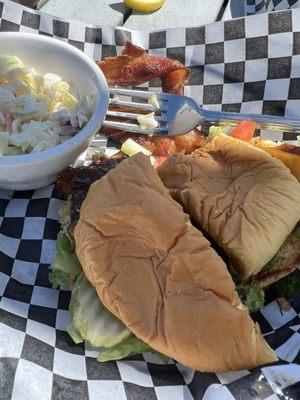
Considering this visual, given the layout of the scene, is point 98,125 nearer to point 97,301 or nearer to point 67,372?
point 97,301

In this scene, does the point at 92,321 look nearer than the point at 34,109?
Yes

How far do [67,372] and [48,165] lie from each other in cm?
85

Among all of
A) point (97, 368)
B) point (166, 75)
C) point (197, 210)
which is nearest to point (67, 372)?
point (97, 368)

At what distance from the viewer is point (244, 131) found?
2398mm

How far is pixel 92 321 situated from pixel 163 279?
0.97 feet

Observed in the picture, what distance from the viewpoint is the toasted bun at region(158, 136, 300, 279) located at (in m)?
1.77

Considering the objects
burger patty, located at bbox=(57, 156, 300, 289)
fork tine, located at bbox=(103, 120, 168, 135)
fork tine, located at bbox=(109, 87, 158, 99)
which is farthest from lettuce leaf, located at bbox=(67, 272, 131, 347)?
Result: fork tine, located at bbox=(109, 87, 158, 99)

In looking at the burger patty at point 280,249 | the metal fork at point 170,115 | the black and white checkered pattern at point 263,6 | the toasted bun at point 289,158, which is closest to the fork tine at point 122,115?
the metal fork at point 170,115

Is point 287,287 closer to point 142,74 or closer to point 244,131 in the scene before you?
point 244,131

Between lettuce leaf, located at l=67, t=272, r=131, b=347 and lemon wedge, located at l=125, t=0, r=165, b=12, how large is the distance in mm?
2053

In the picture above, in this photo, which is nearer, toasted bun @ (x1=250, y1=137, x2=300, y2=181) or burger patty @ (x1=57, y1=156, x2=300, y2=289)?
burger patty @ (x1=57, y1=156, x2=300, y2=289)

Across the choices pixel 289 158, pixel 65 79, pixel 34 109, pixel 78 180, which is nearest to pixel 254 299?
pixel 289 158

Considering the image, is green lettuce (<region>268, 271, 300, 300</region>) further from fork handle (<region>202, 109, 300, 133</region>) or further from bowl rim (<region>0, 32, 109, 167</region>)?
bowl rim (<region>0, 32, 109, 167</region>)

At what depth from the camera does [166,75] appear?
2682 millimetres
